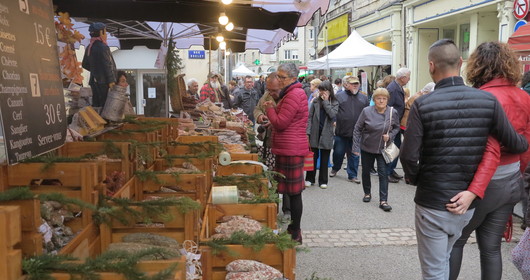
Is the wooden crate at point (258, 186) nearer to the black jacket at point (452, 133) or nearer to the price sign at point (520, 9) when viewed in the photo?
the black jacket at point (452, 133)

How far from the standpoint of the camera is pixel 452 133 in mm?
2953

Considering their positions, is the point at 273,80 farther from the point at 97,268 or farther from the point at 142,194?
the point at 97,268

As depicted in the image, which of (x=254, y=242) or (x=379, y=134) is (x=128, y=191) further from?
(x=379, y=134)

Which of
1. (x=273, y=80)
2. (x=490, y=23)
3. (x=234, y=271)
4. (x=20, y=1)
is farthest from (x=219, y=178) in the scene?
(x=490, y=23)

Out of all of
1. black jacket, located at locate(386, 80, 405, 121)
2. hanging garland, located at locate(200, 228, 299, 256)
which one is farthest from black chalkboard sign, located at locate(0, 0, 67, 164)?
black jacket, located at locate(386, 80, 405, 121)

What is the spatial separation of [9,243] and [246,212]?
2183 mm

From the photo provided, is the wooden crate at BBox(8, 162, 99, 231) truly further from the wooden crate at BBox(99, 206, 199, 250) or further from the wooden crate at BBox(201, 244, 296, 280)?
the wooden crate at BBox(201, 244, 296, 280)

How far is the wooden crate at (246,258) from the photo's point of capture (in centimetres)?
294

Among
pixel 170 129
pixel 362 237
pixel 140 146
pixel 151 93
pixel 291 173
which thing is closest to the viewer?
pixel 140 146

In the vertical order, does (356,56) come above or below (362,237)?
above

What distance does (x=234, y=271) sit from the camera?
2.89 meters

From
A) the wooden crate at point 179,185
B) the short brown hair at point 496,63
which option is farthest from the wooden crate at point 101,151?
the short brown hair at point 496,63

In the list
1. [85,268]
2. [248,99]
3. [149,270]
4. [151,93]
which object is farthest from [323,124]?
[248,99]

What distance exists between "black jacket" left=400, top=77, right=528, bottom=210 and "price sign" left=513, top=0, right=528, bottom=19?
33.3ft
